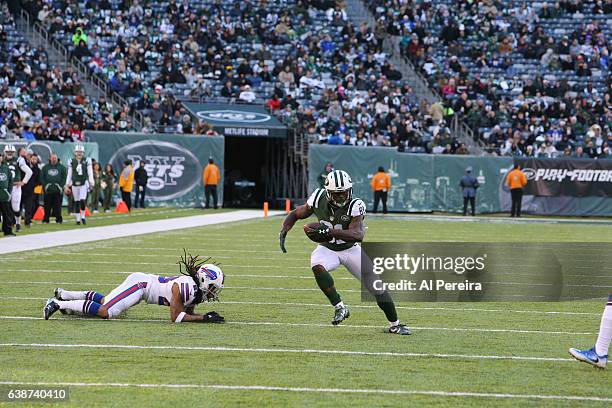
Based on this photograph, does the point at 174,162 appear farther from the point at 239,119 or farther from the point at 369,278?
the point at 369,278

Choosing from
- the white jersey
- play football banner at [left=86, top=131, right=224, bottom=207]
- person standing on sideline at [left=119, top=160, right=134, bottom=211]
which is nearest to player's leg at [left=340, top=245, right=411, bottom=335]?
the white jersey

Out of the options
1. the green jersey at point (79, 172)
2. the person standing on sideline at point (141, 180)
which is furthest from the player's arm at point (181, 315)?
the person standing on sideline at point (141, 180)

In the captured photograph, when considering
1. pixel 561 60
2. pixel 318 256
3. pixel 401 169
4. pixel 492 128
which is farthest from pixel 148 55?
pixel 318 256

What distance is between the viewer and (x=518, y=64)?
137 ft

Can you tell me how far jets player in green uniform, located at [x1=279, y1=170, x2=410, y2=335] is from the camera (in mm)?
9539

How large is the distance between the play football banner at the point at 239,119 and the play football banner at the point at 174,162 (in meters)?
0.58

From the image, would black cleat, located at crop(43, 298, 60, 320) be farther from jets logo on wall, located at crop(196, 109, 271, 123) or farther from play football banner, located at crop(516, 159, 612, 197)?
play football banner, located at crop(516, 159, 612, 197)

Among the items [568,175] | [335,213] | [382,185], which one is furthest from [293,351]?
[568,175]

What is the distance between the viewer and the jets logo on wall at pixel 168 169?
A: 3422 centimetres

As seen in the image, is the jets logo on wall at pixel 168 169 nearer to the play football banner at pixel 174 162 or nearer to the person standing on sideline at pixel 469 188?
the play football banner at pixel 174 162

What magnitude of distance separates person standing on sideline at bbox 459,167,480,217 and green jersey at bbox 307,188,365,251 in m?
25.4

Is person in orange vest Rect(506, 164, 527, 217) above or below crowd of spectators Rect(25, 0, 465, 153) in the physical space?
below

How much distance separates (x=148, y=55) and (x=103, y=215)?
10681 mm

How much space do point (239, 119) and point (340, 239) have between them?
86.0ft
